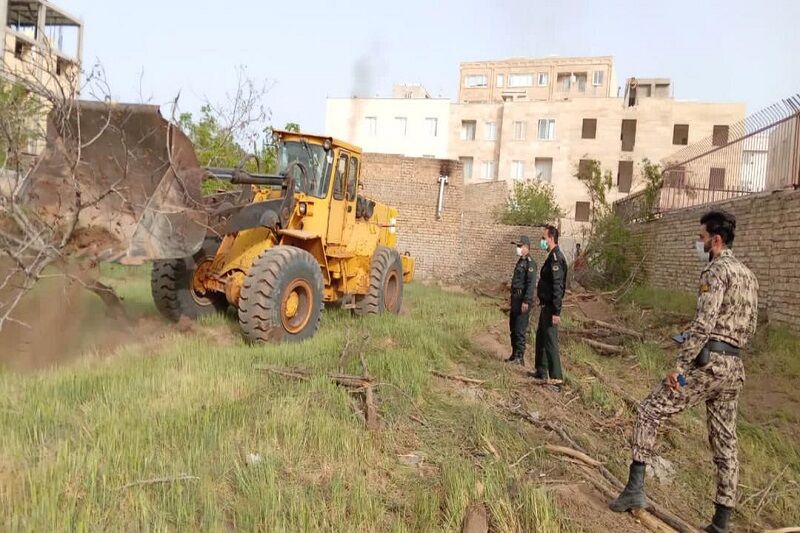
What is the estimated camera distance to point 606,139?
4169 centimetres

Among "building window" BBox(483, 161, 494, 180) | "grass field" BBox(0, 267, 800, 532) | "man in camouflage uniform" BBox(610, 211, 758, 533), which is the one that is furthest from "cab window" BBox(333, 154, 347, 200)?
"building window" BBox(483, 161, 494, 180)

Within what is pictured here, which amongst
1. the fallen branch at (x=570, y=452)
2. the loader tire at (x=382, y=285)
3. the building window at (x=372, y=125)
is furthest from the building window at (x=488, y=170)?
the fallen branch at (x=570, y=452)

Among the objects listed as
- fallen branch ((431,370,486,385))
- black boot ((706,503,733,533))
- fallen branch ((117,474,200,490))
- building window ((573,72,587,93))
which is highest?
building window ((573,72,587,93))

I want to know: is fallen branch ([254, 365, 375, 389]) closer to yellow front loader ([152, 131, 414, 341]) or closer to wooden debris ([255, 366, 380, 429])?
wooden debris ([255, 366, 380, 429])

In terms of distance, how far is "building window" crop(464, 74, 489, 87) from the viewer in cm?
6116

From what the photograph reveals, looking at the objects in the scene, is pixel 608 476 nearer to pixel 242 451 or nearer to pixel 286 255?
pixel 242 451

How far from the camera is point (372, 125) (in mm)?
46531

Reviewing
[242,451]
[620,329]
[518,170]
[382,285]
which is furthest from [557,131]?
[242,451]

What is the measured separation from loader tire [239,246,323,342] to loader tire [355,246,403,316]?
2082 millimetres

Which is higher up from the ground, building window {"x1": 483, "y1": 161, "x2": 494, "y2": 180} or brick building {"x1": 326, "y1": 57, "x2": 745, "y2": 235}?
brick building {"x1": 326, "y1": 57, "x2": 745, "y2": 235}

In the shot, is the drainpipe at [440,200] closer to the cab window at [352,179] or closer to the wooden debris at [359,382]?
the cab window at [352,179]

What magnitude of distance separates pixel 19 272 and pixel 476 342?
19.6 feet

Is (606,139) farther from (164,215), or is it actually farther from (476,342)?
(164,215)

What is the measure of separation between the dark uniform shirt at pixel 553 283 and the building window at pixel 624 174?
3712 centimetres
